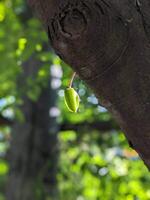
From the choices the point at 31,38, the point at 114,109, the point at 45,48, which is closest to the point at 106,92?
the point at 114,109

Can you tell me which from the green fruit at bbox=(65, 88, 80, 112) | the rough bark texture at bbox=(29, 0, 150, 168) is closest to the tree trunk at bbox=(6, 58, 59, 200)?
the green fruit at bbox=(65, 88, 80, 112)

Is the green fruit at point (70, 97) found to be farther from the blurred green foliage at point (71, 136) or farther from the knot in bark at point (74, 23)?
the blurred green foliage at point (71, 136)

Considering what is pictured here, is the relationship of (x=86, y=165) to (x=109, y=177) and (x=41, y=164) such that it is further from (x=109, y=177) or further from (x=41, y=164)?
(x=41, y=164)

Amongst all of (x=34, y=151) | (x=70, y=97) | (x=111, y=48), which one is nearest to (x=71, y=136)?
(x=34, y=151)

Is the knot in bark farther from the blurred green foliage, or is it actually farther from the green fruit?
the blurred green foliage

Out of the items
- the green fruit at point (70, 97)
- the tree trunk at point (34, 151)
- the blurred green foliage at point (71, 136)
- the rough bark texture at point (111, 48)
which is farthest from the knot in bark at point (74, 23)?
the tree trunk at point (34, 151)
